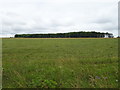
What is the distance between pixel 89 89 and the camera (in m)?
3.94

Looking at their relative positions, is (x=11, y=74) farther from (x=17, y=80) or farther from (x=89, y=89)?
(x=89, y=89)

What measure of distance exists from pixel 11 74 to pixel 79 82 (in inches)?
134

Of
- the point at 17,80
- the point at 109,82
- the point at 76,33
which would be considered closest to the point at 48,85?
the point at 17,80

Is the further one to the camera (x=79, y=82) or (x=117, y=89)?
(x=79, y=82)

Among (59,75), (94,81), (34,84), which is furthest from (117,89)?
(34,84)

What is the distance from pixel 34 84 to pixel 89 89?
205 centimetres

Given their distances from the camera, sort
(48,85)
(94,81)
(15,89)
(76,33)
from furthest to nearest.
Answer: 1. (76,33)
2. (94,81)
3. (15,89)
4. (48,85)

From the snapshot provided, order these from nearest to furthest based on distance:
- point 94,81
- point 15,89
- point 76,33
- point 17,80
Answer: point 15,89, point 94,81, point 17,80, point 76,33

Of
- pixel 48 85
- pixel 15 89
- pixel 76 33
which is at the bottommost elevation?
pixel 15 89

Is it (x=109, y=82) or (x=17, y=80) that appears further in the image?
(x=17, y=80)

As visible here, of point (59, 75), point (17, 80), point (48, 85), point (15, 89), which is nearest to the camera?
point (48, 85)

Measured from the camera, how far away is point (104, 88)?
3885 millimetres

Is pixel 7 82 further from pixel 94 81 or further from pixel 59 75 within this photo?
pixel 94 81

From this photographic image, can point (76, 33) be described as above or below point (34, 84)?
above
